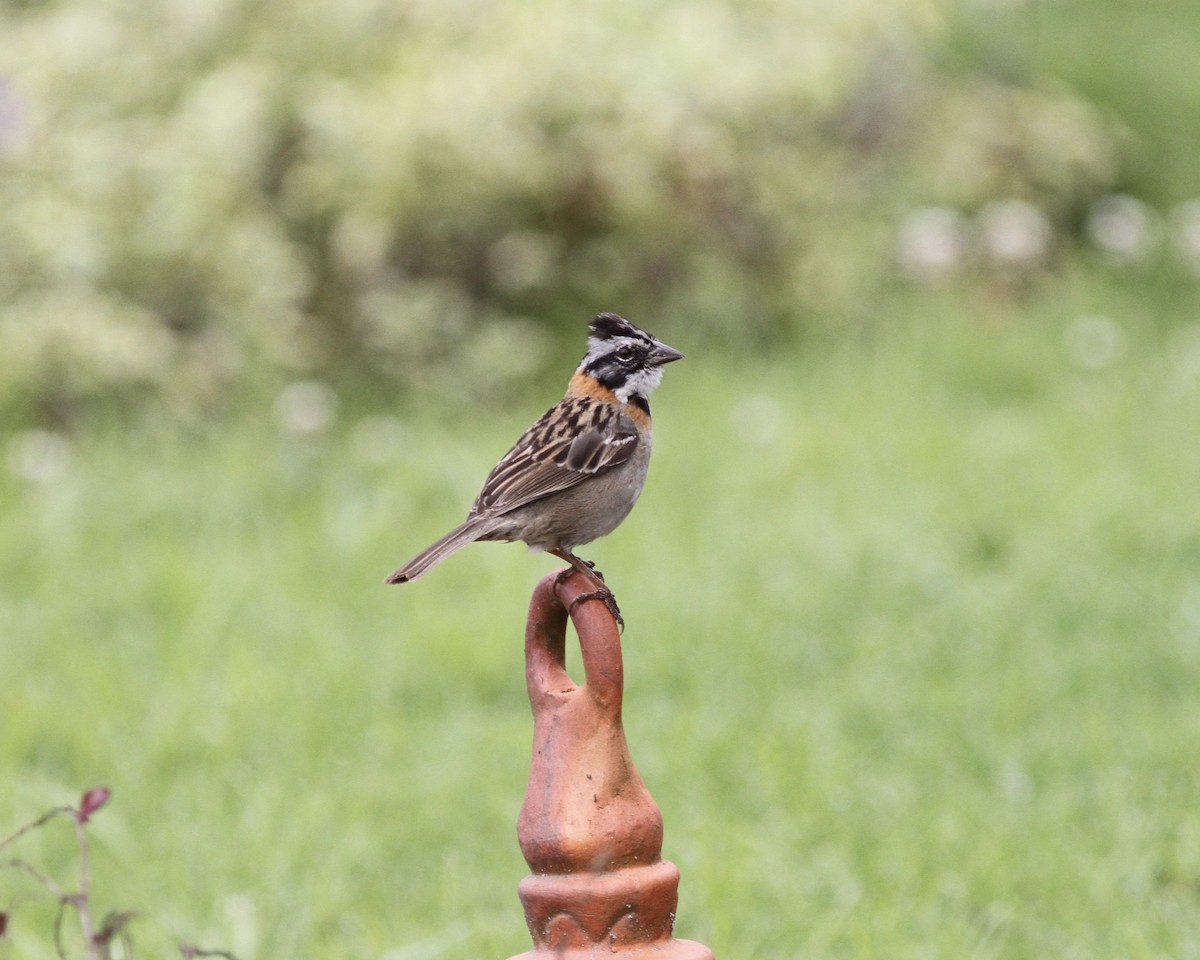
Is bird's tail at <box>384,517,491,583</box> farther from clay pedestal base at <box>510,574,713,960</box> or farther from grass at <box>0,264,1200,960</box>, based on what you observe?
grass at <box>0,264,1200,960</box>

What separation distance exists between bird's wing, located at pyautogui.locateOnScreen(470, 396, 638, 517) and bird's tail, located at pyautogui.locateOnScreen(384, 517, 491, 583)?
0.04 meters

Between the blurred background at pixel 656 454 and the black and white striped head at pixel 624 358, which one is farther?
the blurred background at pixel 656 454

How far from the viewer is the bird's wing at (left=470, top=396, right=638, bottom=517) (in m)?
2.63

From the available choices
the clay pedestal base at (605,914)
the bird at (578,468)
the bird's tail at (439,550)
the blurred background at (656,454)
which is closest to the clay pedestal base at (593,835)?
the clay pedestal base at (605,914)

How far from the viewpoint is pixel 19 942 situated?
3.69 meters

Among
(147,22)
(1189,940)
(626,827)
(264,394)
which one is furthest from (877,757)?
(147,22)

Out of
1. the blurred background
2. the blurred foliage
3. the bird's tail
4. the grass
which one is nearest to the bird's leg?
the bird's tail

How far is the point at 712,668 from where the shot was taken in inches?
206

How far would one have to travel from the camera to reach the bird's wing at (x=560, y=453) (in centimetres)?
263

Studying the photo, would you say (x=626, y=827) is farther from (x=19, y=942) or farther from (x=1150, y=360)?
(x=1150, y=360)

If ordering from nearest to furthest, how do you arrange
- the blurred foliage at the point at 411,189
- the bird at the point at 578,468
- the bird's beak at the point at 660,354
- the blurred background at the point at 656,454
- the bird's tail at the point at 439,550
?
the bird's tail at the point at 439,550 → the bird's beak at the point at 660,354 → the bird at the point at 578,468 → the blurred background at the point at 656,454 → the blurred foliage at the point at 411,189

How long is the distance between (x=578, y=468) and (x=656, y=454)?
14.1 feet

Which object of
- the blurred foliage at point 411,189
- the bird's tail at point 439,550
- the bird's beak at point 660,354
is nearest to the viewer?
the bird's tail at point 439,550

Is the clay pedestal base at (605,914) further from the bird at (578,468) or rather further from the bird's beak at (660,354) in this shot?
the bird's beak at (660,354)
